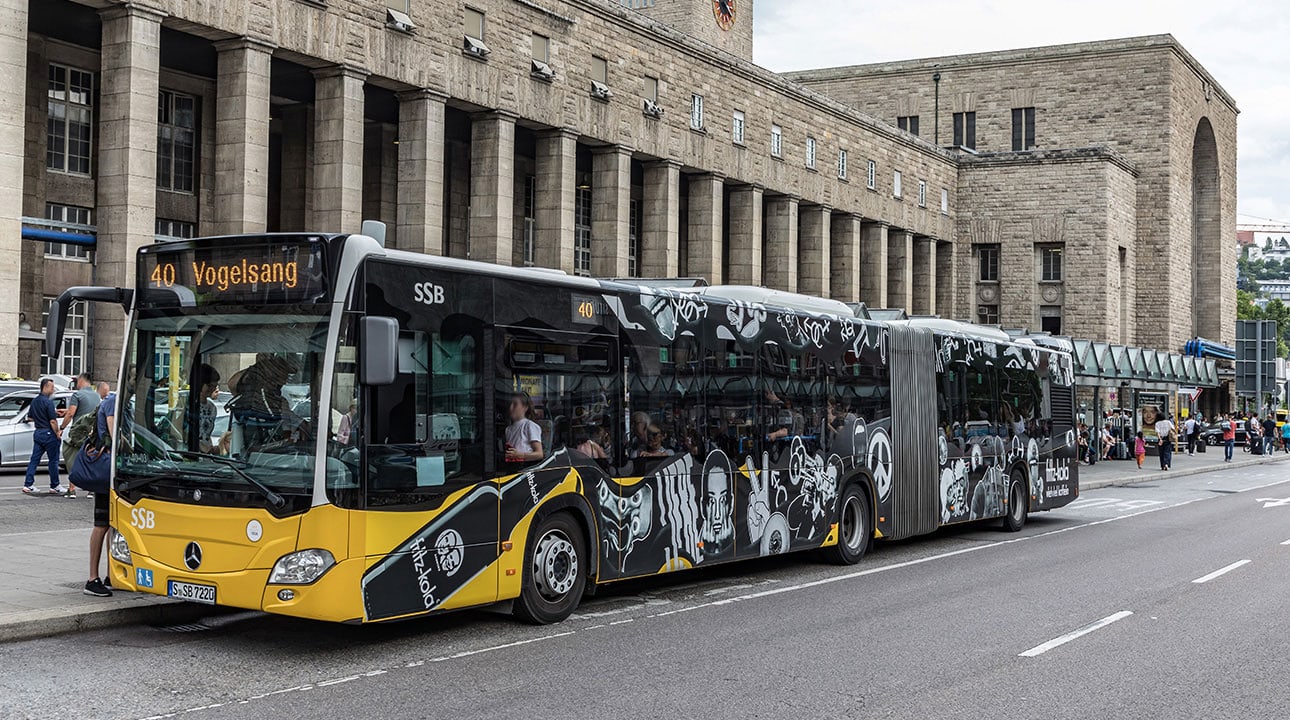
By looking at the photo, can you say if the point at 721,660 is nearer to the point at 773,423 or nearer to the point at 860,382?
the point at 773,423

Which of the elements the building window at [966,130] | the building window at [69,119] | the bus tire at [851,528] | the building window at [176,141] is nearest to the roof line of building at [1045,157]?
the building window at [966,130]

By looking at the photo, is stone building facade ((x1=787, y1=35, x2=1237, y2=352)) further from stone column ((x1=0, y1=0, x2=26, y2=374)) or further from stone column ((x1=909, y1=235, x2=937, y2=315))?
stone column ((x1=0, y1=0, x2=26, y2=374))

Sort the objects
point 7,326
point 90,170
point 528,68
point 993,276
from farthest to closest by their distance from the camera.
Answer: point 993,276 → point 528,68 → point 90,170 → point 7,326

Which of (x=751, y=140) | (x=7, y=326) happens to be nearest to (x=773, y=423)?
(x=7, y=326)

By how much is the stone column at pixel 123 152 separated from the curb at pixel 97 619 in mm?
18977

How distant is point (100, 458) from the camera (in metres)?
10.5

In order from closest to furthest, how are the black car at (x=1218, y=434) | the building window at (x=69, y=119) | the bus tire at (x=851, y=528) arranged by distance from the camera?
1. the bus tire at (x=851, y=528)
2. the building window at (x=69, y=119)
3. the black car at (x=1218, y=434)

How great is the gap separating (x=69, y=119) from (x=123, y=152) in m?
7.71

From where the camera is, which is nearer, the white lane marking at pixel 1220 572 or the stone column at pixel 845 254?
the white lane marking at pixel 1220 572

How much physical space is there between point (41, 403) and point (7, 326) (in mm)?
7687

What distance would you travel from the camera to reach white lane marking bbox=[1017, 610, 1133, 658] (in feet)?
31.2

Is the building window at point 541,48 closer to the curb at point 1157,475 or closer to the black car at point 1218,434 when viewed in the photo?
the curb at point 1157,475

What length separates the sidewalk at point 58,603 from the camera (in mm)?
9383

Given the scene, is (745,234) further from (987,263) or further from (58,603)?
(58,603)
